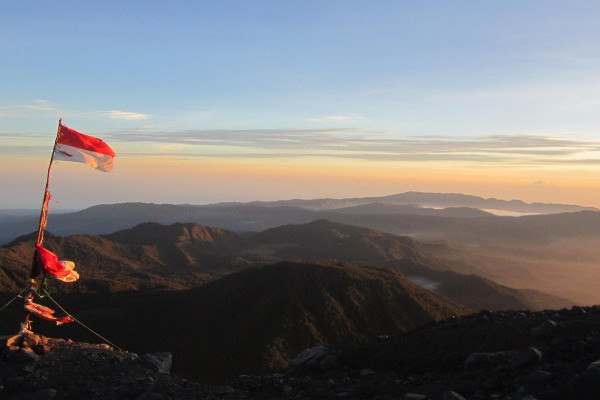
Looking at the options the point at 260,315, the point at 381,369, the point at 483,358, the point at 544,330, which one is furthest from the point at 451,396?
the point at 260,315

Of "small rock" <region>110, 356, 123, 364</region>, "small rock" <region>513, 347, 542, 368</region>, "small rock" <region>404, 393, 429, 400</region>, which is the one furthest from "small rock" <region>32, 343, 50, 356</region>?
"small rock" <region>513, 347, 542, 368</region>

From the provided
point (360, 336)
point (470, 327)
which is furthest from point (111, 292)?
point (470, 327)

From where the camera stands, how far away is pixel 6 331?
4525cm

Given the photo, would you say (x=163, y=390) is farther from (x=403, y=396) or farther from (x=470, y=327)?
(x=470, y=327)

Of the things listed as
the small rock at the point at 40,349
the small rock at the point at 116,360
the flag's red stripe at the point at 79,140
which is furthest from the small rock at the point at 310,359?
the flag's red stripe at the point at 79,140

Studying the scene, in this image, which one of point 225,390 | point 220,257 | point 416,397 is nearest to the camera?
point 416,397

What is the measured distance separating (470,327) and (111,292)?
189 feet

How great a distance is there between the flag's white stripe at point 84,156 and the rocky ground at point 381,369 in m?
6.45

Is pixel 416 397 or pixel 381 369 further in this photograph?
pixel 381 369

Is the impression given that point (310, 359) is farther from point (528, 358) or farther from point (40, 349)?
point (40, 349)

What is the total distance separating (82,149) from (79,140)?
0.35 meters

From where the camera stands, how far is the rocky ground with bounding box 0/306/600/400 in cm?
1105

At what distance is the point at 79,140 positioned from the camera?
1675cm

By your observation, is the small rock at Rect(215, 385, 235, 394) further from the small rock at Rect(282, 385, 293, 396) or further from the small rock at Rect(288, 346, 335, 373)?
the small rock at Rect(288, 346, 335, 373)
